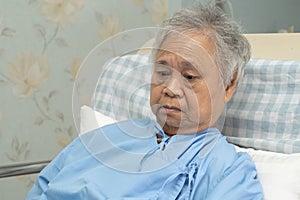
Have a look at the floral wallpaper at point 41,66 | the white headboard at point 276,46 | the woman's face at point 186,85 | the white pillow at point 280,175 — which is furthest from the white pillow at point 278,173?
the floral wallpaper at point 41,66

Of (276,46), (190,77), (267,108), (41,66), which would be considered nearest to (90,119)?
(190,77)

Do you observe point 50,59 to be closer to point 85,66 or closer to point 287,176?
point 85,66

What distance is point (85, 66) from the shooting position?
1.05 m

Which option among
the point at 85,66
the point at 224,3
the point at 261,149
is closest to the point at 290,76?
the point at 261,149

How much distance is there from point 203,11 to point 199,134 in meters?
0.31

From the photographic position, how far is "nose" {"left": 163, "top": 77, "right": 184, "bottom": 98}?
103 cm

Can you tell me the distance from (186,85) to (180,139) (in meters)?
0.14

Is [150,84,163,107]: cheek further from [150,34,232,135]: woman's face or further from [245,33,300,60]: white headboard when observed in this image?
[245,33,300,60]: white headboard

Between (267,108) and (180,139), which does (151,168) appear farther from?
(267,108)

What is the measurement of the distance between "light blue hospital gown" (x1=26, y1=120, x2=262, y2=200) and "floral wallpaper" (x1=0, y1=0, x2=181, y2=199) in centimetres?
72

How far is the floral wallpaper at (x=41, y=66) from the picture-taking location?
1812 millimetres

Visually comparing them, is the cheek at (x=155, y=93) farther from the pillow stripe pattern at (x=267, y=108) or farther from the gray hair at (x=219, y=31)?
the pillow stripe pattern at (x=267, y=108)

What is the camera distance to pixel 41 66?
1866 mm

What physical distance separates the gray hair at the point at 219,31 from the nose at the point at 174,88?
12 cm
